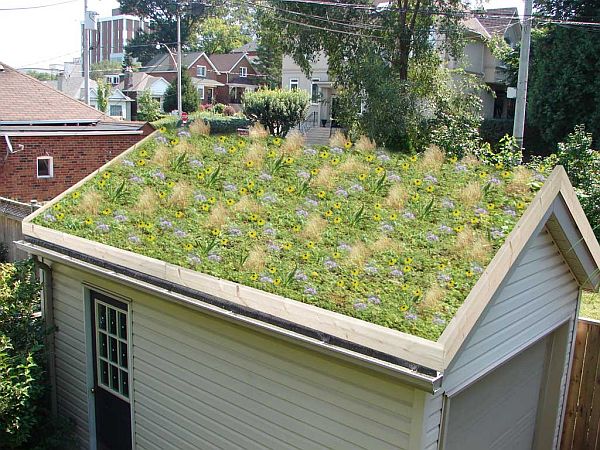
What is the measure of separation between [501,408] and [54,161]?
56.8ft

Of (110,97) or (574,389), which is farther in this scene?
(110,97)

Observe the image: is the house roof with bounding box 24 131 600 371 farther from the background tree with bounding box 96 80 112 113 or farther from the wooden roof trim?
the background tree with bounding box 96 80 112 113

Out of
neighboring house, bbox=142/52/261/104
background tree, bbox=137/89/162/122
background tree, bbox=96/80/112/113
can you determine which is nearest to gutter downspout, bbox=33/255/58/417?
background tree, bbox=96/80/112/113

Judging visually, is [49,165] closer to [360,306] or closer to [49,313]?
[49,313]

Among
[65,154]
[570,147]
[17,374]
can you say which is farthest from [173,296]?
[65,154]

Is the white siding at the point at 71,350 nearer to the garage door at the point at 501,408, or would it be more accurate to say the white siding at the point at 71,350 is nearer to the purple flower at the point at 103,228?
the purple flower at the point at 103,228

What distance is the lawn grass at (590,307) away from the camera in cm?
1010

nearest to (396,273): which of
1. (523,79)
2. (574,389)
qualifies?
(574,389)

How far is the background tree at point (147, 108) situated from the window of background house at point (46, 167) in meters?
31.5

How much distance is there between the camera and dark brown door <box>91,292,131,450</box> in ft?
21.9

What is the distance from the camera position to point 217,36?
85.9 meters

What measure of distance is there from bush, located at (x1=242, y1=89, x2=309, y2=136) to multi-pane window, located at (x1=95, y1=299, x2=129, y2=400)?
2631 centimetres

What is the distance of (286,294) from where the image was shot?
4.64m

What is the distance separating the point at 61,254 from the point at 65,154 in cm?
1462
